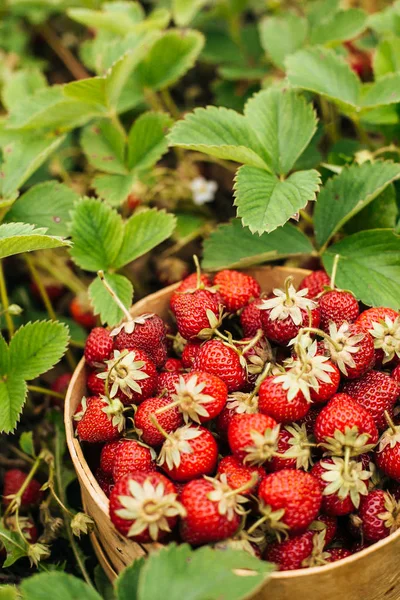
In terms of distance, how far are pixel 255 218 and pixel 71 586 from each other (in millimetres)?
675

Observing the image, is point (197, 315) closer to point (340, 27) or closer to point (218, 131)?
point (218, 131)

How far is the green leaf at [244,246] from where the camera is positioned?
1.30 metres

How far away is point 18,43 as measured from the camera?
212 cm

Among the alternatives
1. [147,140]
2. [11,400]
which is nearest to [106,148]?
[147,140]

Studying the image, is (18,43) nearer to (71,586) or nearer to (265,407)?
(265,407)

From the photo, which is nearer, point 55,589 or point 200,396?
point 55,589

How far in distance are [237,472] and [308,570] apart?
160 mm

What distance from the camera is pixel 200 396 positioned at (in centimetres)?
94

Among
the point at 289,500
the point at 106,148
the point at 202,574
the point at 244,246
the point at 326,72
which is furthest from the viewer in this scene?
the point at 106,148

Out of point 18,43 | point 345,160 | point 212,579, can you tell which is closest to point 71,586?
point 212,579

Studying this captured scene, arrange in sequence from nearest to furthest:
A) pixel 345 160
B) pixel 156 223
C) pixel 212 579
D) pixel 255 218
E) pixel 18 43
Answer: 1. pixel 212 579
2. pixel 255 218
3. pixel 156 223
4. pixel 345 160
5. pixel 18 43

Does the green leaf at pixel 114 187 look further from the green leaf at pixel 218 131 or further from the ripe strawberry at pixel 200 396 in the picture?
the ripe strawberry at pixel 200 396

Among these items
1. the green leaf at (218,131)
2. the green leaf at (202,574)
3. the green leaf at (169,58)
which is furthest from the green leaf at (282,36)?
the green leaf at (202,574)

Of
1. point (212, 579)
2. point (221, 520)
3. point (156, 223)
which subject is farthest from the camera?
point (156, 223)
